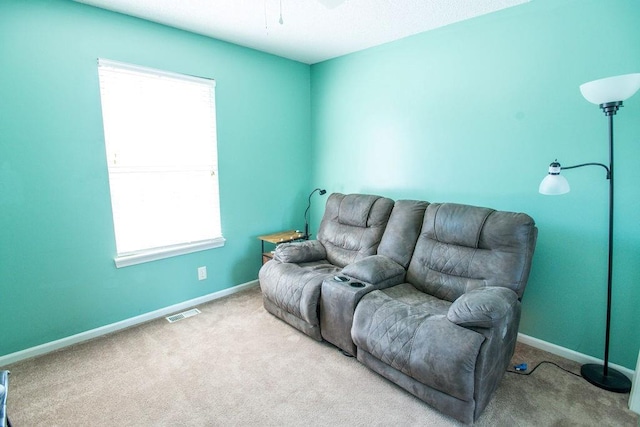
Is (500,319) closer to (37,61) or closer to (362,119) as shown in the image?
(362,119)

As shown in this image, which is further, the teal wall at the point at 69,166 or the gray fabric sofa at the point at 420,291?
the teal wall at the point at 69,166

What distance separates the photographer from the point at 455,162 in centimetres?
273

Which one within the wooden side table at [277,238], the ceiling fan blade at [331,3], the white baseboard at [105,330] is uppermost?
the ceiling fan blade at [331,3]

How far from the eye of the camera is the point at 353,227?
2.99 meters

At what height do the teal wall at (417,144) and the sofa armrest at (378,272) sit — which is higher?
the teal wall at (417,144)

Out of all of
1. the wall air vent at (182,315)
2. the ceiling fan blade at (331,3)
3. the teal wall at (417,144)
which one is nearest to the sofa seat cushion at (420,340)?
the teal wall at (417,144)

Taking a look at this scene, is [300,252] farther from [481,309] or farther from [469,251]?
[481,309]

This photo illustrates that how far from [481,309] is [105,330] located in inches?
108

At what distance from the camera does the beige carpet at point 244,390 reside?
5.69ft

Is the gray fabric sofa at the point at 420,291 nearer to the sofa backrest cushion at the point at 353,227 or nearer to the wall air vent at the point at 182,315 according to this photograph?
the sofa backrest cushion at the point at 353,227

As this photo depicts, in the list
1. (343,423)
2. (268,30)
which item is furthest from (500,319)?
(268,30)

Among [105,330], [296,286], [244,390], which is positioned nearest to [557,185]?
[296,286]

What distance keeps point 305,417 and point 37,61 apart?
9.24 feet

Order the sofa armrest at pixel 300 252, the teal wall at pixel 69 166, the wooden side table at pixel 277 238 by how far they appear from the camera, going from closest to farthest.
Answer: the teal wall at pixel 69 166 < the sofa armrest at pixel 300 252 < the wooden side table at pixel 277 238
